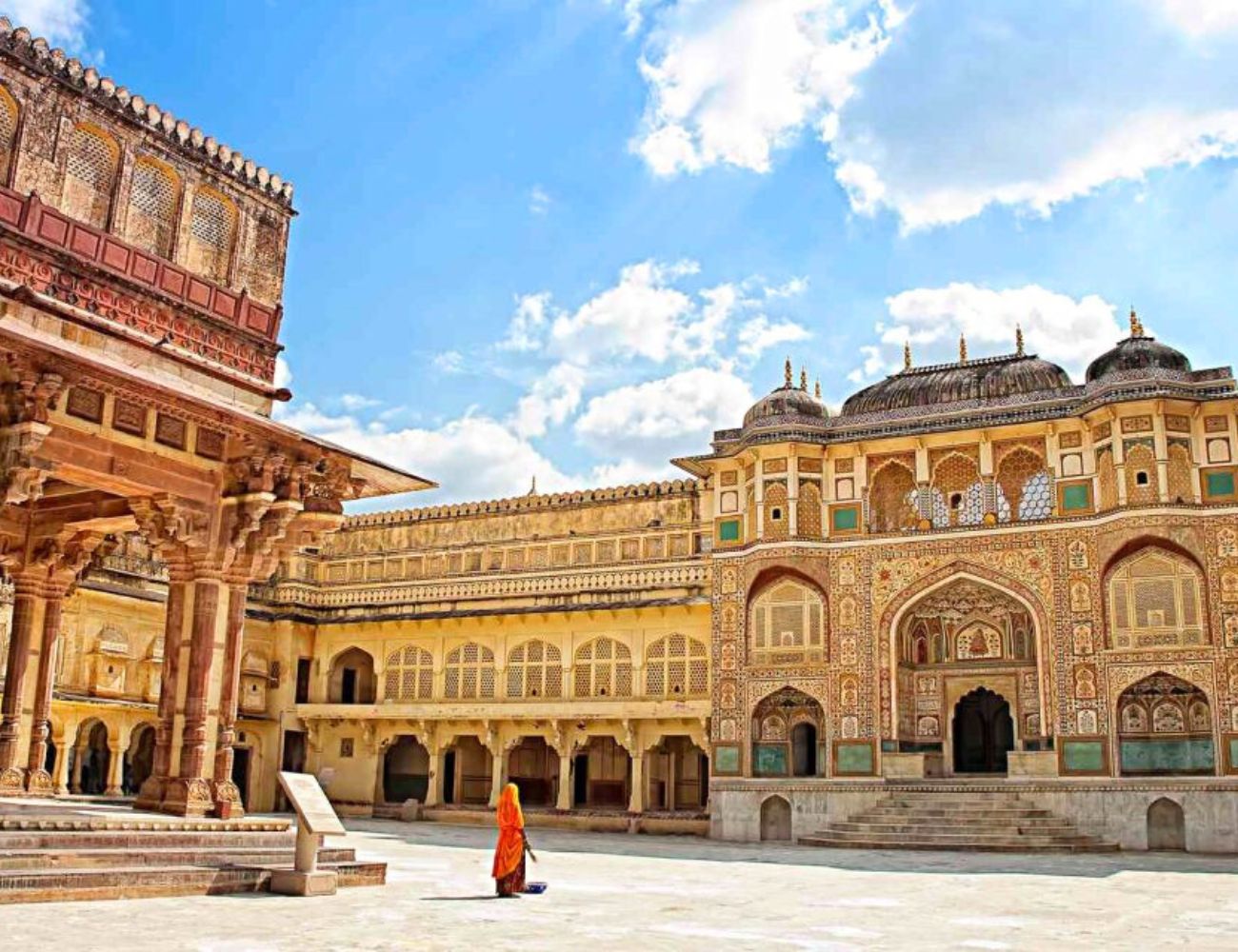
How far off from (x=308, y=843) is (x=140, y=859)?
1.36 metres

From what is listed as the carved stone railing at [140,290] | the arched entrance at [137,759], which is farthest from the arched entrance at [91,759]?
the carved stone railing at [140,290]

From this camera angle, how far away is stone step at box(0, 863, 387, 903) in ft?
31.2

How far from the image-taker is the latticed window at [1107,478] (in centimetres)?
2512

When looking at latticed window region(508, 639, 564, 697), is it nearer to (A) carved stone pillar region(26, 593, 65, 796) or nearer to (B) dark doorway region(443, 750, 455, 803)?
(B) dark doorway region(443, 750, 455, 803)

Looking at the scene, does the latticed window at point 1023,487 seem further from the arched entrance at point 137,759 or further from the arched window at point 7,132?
the arched entrance at point 137,759

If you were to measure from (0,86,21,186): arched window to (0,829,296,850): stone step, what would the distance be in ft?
20.0

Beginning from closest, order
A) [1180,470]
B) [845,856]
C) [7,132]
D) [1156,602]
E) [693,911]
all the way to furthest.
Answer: [693,911] → [7,132] → [845,856] → [1156,602] → [1180,470]

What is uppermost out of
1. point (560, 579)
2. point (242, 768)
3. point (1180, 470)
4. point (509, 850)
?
point (1180, 470)

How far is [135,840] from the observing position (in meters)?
11.1

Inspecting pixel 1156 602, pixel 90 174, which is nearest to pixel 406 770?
pixel 1156 602

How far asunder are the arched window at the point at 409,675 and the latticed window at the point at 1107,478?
17437 mm

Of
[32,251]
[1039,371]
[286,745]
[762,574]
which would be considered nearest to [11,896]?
[32,251]

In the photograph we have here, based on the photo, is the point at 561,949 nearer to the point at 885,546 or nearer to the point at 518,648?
the point at 885,546

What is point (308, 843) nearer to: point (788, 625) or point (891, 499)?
point (788, 625)
